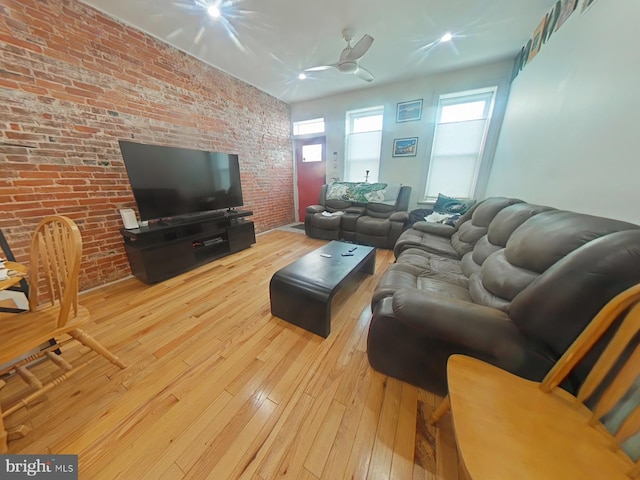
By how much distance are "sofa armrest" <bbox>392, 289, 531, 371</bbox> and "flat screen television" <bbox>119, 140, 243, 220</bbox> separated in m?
2.71

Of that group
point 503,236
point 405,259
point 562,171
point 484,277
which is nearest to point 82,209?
point 405,259

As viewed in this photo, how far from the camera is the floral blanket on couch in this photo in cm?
363

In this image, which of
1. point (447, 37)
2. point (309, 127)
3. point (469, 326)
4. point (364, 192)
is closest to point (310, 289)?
point (469, 326)

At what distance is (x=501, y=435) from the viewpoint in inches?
23.4

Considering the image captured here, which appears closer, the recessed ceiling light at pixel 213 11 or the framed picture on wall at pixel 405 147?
the recessed ceiling light at pixel 213 11

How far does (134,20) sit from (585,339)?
402 cm

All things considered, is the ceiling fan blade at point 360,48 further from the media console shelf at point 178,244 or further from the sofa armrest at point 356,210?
the media console shelf at point 178,244

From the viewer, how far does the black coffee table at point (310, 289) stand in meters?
1.50

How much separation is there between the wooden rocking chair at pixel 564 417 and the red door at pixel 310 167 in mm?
4415

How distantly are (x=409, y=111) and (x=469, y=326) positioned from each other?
3915 millimetres

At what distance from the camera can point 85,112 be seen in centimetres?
199

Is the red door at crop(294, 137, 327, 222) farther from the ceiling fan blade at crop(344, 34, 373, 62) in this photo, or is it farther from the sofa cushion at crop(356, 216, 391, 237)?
the ceiling fan blade at crop(344, 34, 373, 62)

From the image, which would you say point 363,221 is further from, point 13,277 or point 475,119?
point 13,277

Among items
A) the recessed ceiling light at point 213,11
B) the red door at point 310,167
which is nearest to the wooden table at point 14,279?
the recessed ceiling light at point 213,11
